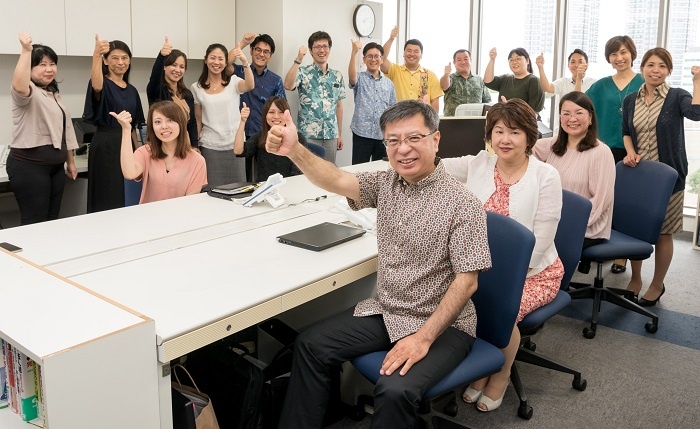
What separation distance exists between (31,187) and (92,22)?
55.7 inches

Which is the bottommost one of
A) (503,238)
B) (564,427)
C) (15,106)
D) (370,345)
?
(564,427)

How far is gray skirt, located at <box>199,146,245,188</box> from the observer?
4504 mm

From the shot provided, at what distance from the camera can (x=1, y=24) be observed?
13.2 feet

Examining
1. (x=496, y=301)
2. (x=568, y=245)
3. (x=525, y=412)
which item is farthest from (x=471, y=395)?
(x=568, y=245)

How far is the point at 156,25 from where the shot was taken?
4902 millimetres

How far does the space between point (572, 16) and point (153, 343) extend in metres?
5.88

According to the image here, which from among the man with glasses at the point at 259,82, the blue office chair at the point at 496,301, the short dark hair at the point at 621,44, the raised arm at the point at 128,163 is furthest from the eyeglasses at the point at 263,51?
the blue office chair at the point at 496,301

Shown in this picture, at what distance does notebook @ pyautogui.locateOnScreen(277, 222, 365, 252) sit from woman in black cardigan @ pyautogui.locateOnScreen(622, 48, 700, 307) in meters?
2.02

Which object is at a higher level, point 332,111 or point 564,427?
point 332,111

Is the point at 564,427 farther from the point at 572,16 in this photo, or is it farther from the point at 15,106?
the point at 572,16

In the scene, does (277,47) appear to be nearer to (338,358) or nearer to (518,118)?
(518,118)

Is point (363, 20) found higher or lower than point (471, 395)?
higher

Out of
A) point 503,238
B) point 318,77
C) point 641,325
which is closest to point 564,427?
point 503,238

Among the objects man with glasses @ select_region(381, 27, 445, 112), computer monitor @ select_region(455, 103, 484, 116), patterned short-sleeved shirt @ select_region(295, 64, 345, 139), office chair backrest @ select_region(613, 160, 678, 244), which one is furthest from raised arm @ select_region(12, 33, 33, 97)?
office chair backrest @ select_region(613, 160, 678, 244)
